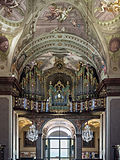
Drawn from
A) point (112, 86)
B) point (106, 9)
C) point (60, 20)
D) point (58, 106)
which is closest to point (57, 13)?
point (60, 20)

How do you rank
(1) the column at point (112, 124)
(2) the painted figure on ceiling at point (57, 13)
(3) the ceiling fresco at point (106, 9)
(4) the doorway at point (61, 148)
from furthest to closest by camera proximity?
(4) the doorway at point (61, 148)
(1) the column at point (112, 124)
(2) the painted figure on ceiling at point (57, 13)
(3) the ceiling fresco at point (106, 9)

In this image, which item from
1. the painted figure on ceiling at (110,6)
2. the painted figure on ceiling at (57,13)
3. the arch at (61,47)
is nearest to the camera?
the painted figure on ceiling at (110,6)

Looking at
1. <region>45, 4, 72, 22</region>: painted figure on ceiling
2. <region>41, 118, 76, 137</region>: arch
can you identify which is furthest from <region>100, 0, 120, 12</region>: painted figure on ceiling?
<region>41, 118, 76, 137</region>: arch

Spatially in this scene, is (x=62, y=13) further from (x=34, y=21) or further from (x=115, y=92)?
(x=115, y=92)

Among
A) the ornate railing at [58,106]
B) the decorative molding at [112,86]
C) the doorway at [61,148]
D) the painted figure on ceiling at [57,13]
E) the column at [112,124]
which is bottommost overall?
the doorway at [61,148]

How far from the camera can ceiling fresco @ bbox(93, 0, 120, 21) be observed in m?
21.7

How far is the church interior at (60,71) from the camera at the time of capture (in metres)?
23.4

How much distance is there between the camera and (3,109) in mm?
25062

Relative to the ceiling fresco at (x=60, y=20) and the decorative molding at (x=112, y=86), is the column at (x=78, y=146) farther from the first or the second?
the ceiling fresco at (x=60, y=20)

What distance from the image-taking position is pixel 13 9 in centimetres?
2241

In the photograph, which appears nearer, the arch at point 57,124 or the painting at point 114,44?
the painting at point 114,44

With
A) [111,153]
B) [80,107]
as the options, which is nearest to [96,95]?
[80,107]

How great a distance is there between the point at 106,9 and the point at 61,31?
194 inches

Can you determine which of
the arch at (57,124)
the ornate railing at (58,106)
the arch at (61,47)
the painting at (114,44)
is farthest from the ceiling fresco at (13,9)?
the arch at (57,124)
